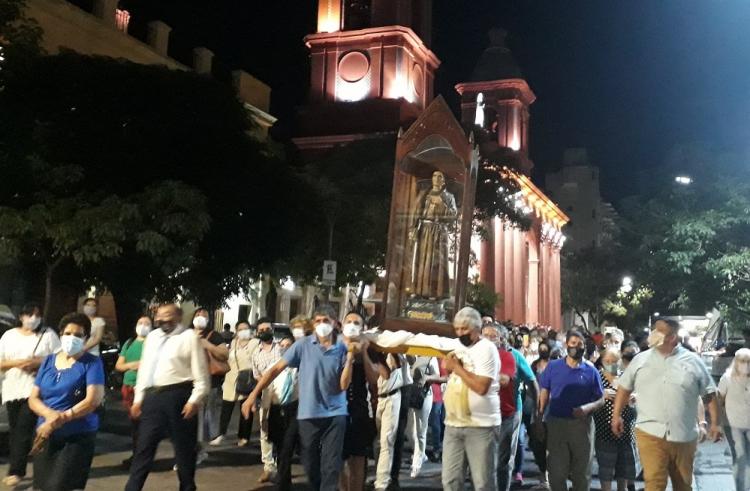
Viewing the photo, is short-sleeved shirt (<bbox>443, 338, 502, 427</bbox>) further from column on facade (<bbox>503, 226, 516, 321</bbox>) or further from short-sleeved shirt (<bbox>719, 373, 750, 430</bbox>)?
column on facade (<bbox>503, 226, 516, 321</bbox>)

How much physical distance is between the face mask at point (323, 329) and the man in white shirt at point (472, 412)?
1.25 m

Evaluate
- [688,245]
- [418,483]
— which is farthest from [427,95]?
[418,483]

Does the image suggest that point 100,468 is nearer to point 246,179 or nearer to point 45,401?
point 45,401

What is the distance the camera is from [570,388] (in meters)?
7.61

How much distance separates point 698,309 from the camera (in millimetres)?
31422

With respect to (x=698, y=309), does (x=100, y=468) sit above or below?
below

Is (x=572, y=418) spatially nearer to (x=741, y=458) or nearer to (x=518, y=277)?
(x=741, y=458)

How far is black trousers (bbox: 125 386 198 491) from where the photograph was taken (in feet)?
21.7

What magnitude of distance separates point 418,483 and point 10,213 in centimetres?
1075

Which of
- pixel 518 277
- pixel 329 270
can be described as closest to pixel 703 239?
pixel 329 270

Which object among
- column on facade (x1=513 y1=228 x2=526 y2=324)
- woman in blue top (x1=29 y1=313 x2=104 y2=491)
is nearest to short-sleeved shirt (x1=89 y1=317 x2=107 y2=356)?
woman in blue top (x1=29 y1=313 x2=104 y2=491)

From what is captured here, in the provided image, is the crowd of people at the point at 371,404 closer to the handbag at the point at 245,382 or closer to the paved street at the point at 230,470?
the paved street at the point at 230,470

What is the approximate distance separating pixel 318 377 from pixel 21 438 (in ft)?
10.5

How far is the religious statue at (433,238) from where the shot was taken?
10797mm
